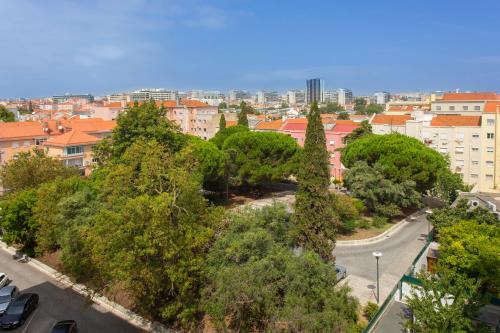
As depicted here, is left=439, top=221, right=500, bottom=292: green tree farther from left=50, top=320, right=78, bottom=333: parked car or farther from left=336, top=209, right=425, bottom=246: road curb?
left=50, top=320, right=78, bottom=333: parked car

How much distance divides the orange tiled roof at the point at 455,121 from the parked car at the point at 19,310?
49.4 metres

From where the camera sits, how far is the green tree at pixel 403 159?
32938 mm

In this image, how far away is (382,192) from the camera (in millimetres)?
31547

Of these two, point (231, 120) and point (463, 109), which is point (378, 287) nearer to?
point (463, 109)

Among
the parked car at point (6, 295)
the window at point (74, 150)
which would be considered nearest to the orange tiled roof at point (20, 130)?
the window at point (74, 150)

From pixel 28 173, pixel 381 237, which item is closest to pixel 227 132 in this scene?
pixel 28 173

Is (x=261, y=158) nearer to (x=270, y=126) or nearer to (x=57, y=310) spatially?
(x=270, y=126)

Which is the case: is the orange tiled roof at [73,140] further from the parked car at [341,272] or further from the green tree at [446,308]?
the green tree at [446,308]

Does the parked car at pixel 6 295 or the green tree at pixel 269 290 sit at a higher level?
the green tree at pixel 269 290

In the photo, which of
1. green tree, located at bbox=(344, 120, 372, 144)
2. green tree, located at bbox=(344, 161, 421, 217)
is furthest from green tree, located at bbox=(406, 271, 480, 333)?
green tree, located at bbox=(344, 120, 372, 144)

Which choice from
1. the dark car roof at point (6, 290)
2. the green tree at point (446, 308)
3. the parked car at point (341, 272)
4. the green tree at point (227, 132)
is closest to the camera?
the green tree at point (446, 308)

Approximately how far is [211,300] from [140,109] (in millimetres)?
21417

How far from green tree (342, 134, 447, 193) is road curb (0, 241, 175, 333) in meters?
23.7

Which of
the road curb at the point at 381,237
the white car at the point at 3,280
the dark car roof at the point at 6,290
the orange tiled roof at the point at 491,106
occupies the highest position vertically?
the orange tiled roof at the point at 491,106
